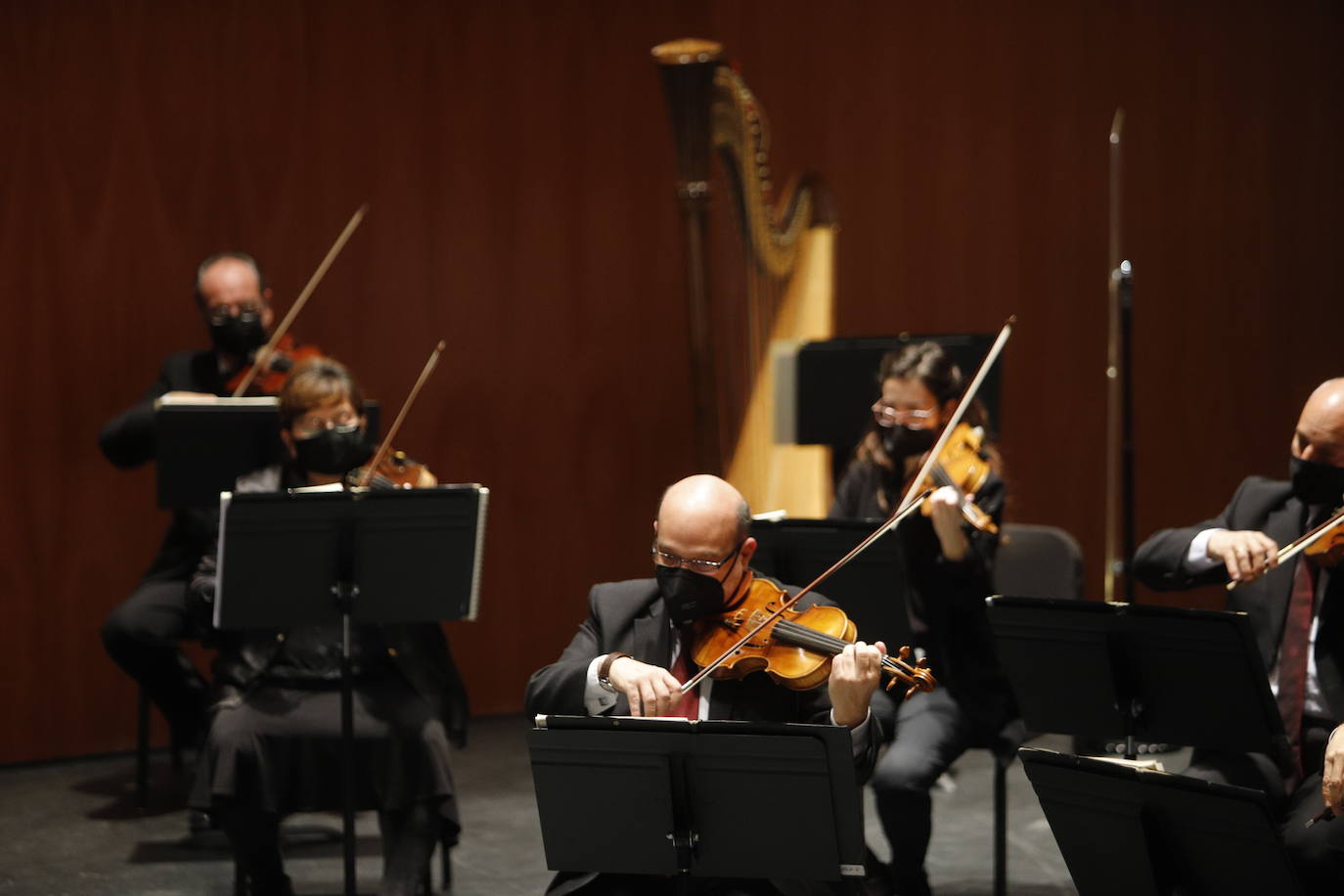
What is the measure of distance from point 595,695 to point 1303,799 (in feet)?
4.86

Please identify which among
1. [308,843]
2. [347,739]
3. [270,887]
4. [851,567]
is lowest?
[308,843]

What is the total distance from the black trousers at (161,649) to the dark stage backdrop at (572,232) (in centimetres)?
88

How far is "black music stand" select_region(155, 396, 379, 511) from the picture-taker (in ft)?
14.4

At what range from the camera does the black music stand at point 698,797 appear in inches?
107

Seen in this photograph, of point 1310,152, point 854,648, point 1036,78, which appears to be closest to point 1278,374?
point 1310,152

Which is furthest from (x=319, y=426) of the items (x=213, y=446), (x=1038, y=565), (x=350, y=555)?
(x=1038, y=565)

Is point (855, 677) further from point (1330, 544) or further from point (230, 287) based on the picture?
point (230, 287)

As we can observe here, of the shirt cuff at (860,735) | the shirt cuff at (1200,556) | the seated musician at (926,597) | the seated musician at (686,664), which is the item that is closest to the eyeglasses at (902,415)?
the seated musician at (926,597)

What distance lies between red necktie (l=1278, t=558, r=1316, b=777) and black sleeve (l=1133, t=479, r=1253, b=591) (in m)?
0.16

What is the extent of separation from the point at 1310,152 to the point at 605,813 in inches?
212

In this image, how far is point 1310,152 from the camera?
23.2 ft

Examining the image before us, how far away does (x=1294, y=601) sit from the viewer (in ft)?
11.9

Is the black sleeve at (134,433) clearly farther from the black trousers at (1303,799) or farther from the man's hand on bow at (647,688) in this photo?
the black trousers at (1303,799)

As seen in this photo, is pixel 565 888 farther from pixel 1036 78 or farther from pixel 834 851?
pixel 1036 78
